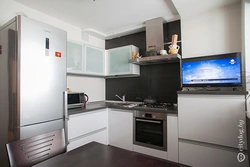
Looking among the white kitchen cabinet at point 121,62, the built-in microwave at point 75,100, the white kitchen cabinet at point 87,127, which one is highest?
the white kitchen cabinet at point 121,62

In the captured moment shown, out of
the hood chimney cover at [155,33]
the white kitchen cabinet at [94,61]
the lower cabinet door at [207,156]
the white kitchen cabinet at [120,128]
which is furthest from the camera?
the white kitchen cabinet at [94,61]

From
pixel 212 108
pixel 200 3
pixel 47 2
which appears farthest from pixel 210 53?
pixel 47 2

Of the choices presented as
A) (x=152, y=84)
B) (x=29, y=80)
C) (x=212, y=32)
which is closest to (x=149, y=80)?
(x=152, y=84)

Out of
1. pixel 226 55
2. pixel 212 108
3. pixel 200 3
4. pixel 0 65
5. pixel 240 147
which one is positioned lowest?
pixel 240 147

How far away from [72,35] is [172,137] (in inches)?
103

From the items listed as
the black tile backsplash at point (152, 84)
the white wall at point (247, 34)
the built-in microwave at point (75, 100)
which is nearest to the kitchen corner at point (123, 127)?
the built-in microwave at point (75, 100)

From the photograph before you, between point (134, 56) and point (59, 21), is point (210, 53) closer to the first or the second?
point (134, 56)

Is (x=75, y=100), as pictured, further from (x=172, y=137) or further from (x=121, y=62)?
(x=172, y=137)

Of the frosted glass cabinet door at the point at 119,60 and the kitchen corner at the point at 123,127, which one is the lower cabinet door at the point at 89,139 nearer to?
the kitchen corner at the point at 123,127

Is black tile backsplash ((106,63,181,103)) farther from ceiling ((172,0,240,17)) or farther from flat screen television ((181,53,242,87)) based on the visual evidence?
ceiling ((172,0,240,17))

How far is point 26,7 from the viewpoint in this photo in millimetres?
2113

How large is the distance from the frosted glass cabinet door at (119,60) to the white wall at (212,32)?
106cm

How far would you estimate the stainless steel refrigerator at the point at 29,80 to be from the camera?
1.46 meters

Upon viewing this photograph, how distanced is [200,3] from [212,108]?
1475 millimetres
